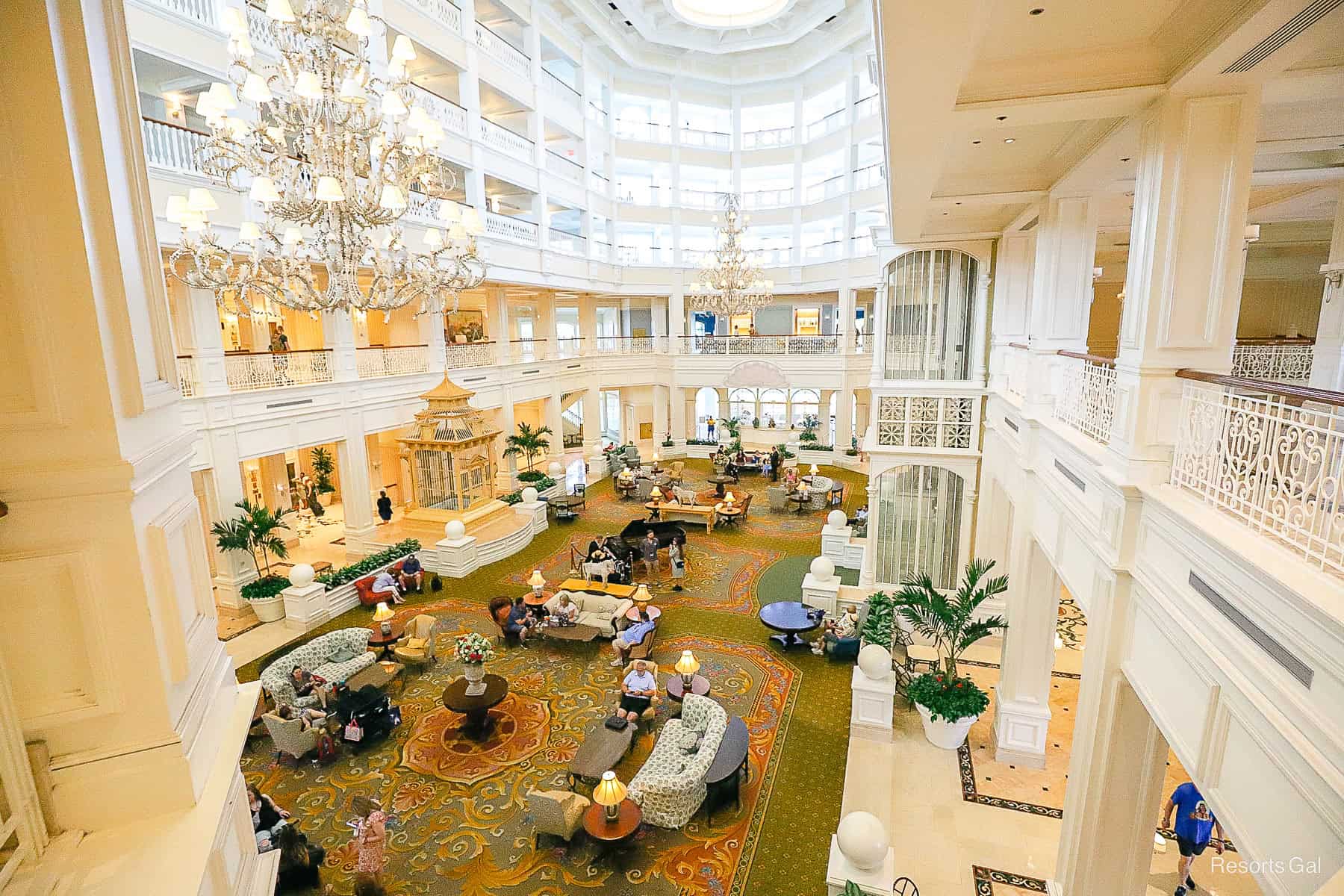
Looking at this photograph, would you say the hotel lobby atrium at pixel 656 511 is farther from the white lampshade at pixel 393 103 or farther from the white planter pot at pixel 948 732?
the white lampshade at pixel 393 103

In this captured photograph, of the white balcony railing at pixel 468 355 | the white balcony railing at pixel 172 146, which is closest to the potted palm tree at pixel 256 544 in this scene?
the white balcony railing at pixel 172 146

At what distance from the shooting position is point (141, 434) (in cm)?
195

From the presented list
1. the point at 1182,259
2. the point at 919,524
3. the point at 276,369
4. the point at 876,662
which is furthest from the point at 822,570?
the point at 276,369

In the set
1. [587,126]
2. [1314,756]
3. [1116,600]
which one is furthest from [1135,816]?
[587,126]

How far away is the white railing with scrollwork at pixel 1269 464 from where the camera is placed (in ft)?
8.41

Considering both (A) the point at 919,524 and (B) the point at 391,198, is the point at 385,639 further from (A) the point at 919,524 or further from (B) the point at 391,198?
(A) the point at 919,524

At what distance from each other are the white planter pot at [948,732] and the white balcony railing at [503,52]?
1609 centimetres

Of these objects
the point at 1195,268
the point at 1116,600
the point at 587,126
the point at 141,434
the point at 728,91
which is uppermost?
the point at 728,91

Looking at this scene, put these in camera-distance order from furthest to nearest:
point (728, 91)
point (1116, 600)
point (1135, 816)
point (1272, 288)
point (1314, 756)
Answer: point (728, 91)
point (1272, 288)
point (1135, 816)
point (1116, 600)
point (1314, 756)

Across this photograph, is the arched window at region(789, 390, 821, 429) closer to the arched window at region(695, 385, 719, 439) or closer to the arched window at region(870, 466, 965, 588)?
the arched window at region(695, 385, 719, 439)

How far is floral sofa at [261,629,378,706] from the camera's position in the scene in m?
7.54

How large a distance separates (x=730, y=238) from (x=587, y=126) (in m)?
7.21

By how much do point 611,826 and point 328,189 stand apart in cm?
679

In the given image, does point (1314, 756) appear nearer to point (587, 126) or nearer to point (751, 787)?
point (751, 787)
